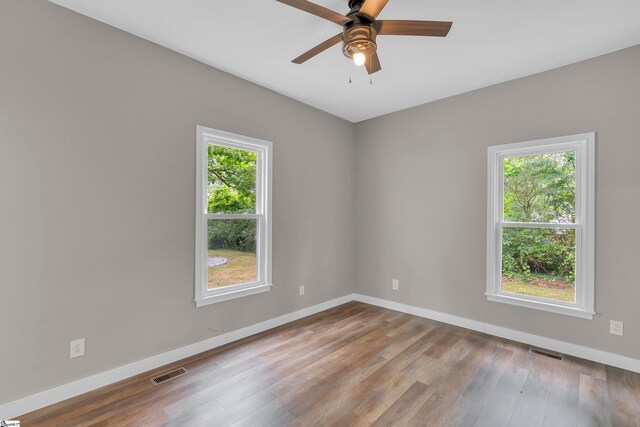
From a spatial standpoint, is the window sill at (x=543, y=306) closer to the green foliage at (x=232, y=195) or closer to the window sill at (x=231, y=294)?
the window sill at (x=231, y=294)

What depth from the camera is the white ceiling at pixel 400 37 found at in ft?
6.93

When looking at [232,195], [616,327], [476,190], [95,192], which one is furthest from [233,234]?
[616,327]

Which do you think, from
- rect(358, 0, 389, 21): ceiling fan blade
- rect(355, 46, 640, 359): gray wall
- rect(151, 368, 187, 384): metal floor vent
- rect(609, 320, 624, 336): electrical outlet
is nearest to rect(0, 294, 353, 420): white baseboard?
rect(151, 368, 187, 384): metal floor vent

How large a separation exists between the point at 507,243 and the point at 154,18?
3940 mm

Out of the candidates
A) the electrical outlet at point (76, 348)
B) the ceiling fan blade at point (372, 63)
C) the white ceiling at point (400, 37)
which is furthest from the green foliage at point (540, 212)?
the electrical outlet at point (76, 348)

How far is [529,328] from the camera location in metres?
3.08

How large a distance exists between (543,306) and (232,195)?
3.39 meters

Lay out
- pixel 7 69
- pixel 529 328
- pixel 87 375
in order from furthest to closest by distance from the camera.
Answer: pixel 529 328 → pixel 87 375 → pixel 7 69

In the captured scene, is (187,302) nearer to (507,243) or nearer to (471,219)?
(471,219)

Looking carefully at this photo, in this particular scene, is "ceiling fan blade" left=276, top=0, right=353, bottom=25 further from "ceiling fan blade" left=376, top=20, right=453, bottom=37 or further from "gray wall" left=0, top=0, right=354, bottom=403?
"gray wall" left=0, top=0, right=354, bottom=403

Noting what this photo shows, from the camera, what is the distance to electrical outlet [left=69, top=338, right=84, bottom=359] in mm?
2158

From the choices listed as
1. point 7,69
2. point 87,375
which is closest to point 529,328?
point 87,375

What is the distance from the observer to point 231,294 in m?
3.11

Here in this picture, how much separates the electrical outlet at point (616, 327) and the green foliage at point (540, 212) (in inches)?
17.5
